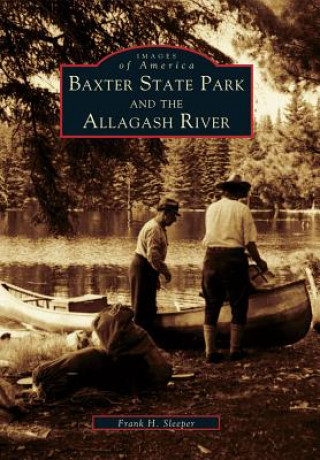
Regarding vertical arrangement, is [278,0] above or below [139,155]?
above

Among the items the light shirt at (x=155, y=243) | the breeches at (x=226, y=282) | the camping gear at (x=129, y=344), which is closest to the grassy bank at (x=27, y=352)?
the camping gear at (x=129, y=344)

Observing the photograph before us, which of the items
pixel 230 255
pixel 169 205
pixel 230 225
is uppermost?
pixel 169 205

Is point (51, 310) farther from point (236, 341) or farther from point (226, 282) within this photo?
point (226, 282)

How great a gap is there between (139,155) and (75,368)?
2495mm

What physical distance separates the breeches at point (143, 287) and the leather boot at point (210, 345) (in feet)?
2.14

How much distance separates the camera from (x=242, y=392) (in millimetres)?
4730

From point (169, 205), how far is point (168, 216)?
0.37 ft

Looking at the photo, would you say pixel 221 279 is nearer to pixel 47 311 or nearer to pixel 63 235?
pixel 63 235

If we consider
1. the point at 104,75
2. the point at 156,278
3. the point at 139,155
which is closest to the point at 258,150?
the point at 139,155

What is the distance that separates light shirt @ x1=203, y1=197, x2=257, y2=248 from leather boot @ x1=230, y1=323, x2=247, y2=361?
79cm

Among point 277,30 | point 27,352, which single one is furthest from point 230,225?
point 27,352

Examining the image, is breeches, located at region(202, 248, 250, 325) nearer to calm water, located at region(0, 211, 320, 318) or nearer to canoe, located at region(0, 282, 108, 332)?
calm water, located at region(0, 211, 320, 318)

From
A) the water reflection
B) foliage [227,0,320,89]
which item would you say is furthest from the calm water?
foliage [227,0,320,89]

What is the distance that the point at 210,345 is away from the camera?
554 centimetres
